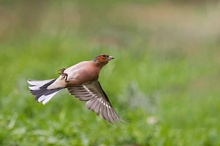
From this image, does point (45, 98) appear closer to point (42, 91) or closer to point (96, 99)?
point (42, 91)

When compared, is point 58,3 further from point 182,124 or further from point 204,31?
point 182,124

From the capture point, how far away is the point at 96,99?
3035 mm

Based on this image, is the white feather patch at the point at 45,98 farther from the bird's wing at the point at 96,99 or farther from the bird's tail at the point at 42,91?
the bird's wing at the point at 96,99

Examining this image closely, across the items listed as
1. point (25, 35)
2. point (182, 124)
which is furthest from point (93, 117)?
point (25, 35)

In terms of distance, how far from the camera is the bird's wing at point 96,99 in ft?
9.57

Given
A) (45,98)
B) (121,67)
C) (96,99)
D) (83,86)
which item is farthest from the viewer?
(121,67)

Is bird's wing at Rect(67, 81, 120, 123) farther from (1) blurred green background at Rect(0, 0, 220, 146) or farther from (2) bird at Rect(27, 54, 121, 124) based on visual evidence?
(1) blurred green background at Rect(0, 0, 220, 146)

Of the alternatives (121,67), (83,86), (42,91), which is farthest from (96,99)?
(121,67)

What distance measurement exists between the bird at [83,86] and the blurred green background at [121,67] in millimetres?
2814

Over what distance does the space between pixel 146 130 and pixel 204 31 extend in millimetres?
7802

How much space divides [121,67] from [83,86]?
783 cm

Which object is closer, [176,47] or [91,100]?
[91,100]

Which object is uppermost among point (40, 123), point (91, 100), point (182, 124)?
point (91, 100)

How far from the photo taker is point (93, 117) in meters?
7.41
